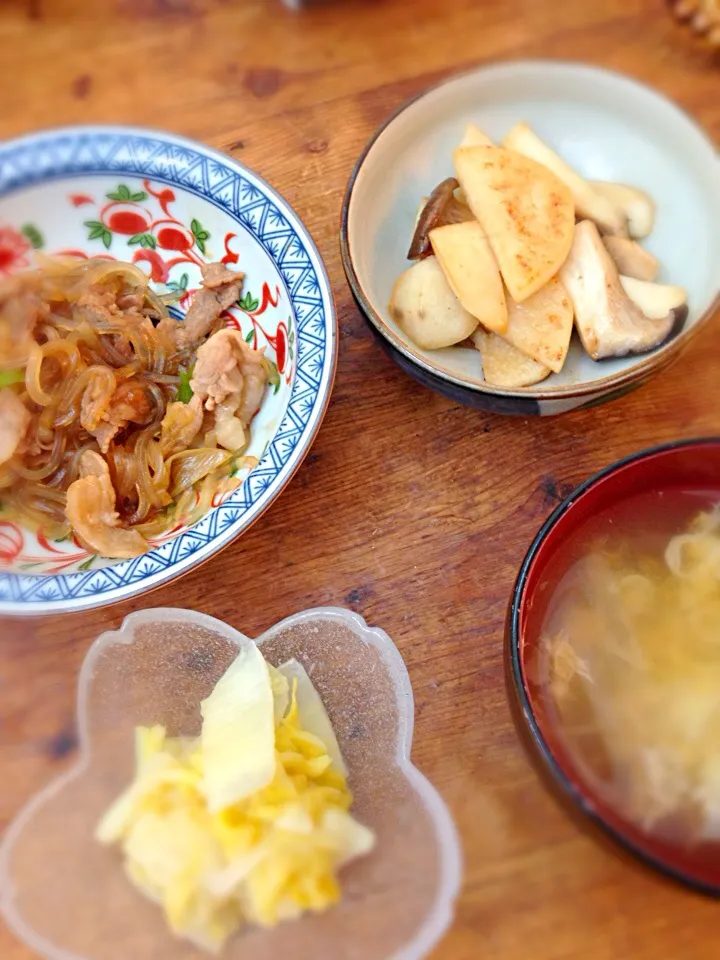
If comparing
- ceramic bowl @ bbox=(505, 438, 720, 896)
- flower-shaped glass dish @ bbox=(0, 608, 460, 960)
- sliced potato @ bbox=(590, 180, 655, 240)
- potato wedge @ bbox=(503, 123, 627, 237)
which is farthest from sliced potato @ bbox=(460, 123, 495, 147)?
flower-shaped glass dish @ bbox=(0, 608, 460, 960)

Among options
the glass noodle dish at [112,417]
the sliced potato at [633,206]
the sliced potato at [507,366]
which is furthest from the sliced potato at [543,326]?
the glass noodle dish at [112,417]

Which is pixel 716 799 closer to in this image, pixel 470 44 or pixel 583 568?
pixel 583 568

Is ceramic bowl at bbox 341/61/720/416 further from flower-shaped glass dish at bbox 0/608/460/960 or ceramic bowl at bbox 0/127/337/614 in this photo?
flower-shaped glass dish at bbox 0/608/460/960

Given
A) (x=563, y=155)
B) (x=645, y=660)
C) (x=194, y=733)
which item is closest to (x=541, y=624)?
(x=645, y=660)

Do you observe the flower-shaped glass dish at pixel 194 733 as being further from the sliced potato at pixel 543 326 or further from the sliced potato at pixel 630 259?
the sliced potato at pixel 630 259

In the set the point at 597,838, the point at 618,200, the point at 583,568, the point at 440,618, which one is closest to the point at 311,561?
the point at 440,618
